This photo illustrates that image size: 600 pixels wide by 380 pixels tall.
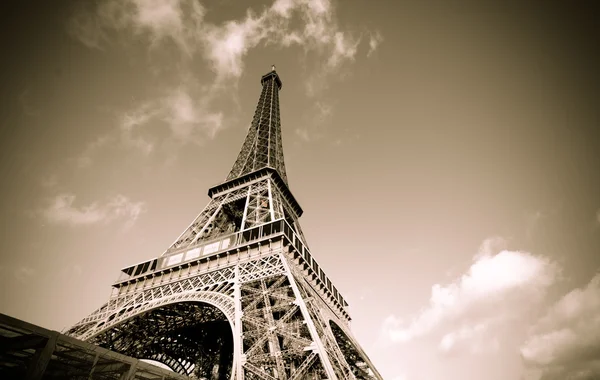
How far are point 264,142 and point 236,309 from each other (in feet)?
94.7

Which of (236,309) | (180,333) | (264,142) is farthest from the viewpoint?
(264,142)

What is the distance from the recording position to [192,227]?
27.8 metres

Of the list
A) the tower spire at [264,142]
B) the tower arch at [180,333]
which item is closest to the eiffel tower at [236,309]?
the tower arch at [180,333]

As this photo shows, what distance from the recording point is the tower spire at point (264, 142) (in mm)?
36969

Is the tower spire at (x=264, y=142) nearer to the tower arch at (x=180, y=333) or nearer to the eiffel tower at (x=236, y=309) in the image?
the eiffel tower at (x=236, y=309)

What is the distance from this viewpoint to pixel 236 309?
48.7 feet

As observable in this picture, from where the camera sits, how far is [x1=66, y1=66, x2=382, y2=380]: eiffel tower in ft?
42.7

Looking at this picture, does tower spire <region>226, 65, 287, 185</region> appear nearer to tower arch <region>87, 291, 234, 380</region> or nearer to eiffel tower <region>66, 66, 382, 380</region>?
eiffel tower <region>66, 66, 382, 380</region>

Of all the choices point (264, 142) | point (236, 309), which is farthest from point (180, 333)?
point (264, 142)

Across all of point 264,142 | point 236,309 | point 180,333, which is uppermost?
point 264,142

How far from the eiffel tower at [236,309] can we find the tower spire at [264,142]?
5988mm

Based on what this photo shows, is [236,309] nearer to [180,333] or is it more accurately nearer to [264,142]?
[180,333]

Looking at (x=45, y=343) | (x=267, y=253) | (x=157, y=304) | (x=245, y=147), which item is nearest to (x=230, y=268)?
(x=267, y=253)

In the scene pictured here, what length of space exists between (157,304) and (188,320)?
2911mm
